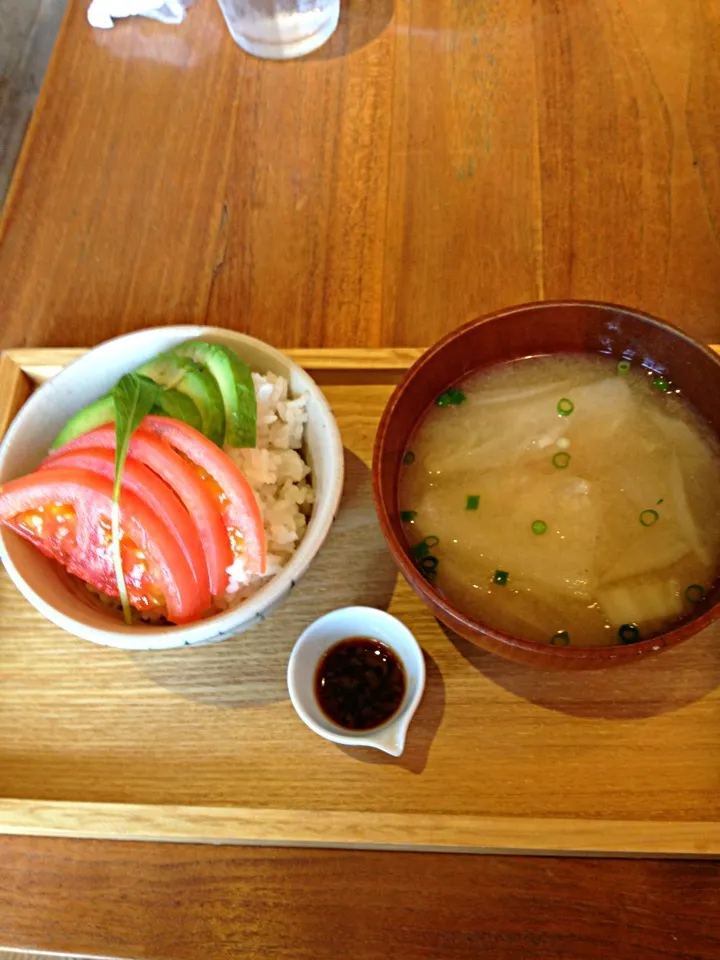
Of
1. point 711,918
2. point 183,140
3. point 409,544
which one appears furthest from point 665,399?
point 183,140

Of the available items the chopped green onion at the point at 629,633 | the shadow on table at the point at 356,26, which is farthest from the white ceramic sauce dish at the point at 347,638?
the shadow on table at the point at 356,26

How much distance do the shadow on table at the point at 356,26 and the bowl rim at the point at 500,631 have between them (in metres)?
1.09

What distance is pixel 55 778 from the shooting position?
1265 mm

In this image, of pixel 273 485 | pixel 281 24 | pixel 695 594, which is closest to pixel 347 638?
pixel 273 485

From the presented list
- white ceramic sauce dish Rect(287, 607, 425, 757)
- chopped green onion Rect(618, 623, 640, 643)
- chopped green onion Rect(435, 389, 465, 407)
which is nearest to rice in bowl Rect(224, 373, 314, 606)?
white ceramic sauce dish Rect(287, 607, 425, 757)

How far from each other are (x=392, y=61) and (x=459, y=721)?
1570 millimetres

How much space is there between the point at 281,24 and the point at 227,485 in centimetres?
134

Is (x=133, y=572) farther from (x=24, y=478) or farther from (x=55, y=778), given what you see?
(x=55, y=778)

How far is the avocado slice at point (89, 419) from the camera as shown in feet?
4.36

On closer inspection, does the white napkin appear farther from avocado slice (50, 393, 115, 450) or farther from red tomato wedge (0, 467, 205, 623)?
red tomato wedge (0, 467, 205, 623)

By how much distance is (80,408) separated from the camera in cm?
145

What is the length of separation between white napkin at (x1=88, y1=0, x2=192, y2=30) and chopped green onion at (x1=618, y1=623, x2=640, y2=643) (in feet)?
6.24

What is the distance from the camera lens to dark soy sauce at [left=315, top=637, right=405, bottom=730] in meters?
1.24

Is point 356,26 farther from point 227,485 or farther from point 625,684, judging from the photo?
point 625,684
